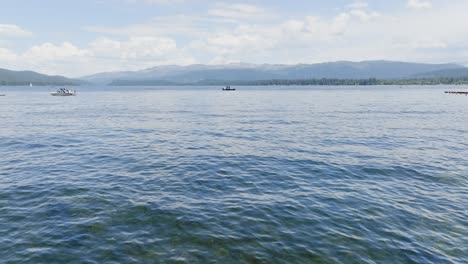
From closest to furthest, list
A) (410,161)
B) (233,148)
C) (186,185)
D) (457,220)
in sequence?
(457,220), (186,185), (410,161), (233,148)

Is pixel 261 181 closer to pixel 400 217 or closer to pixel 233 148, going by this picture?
pixel 400 217

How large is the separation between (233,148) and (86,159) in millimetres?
17332

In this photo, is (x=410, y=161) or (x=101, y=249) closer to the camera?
(x=101, y=249)

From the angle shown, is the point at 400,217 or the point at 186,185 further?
the point at 186,185

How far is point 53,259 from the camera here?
14.3m

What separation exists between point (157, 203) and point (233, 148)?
19182 mm

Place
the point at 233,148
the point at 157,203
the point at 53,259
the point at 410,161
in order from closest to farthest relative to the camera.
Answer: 1. the point at 53,259
2. the point at 157,203
3. the point at 410,161
4. the point at 233,148

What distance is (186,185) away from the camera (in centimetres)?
2441

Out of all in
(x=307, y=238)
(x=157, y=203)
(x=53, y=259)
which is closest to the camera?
(x=53, y=259)

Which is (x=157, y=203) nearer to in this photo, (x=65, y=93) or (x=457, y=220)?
(x=457, y=220)

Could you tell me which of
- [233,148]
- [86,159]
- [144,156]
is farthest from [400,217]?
[86,159]

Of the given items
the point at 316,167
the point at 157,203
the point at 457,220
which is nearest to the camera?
the point at 457,220

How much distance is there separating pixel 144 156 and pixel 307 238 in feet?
75.5

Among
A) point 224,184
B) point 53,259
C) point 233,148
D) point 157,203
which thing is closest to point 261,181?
point 224,184
